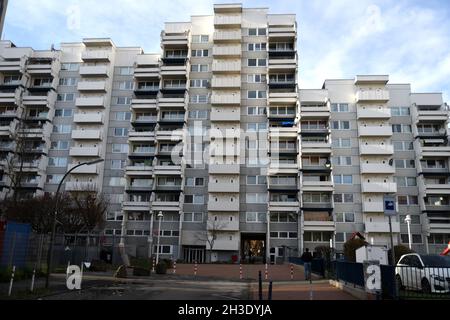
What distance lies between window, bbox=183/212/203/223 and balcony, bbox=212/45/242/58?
25435 mm

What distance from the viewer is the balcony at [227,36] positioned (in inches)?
2680

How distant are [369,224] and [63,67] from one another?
55721mm

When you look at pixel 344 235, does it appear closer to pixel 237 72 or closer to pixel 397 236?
pixel 397 236

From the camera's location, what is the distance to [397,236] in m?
60.1

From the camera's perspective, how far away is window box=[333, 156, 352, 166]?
6375cm

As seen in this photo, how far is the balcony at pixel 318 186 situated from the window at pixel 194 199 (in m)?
15.1

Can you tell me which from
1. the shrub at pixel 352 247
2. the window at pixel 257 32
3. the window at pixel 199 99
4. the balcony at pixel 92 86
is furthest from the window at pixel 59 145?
the shrub at pixel 352 247

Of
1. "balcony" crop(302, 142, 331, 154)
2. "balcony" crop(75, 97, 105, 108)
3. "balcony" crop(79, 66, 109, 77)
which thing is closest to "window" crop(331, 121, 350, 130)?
"balcony" crop(302, 142, 331, 154)

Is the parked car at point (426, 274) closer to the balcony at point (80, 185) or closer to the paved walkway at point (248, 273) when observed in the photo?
the paved walkway at point (248, 273)

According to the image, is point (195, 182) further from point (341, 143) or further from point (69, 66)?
point (69, 66)

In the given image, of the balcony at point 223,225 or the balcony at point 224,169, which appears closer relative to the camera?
the balcony at point 223,225

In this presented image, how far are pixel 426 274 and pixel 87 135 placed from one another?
195ft
